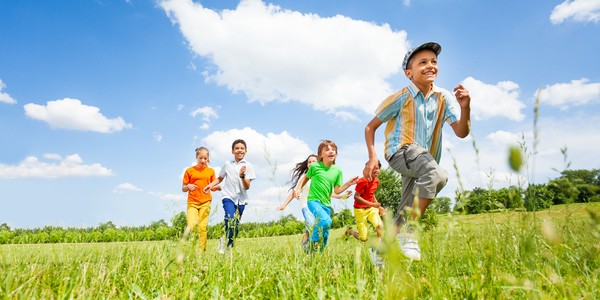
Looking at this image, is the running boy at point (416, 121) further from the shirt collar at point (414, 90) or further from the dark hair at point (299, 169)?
the dark hair at point (299, 169)

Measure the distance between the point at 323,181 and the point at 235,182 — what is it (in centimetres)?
217

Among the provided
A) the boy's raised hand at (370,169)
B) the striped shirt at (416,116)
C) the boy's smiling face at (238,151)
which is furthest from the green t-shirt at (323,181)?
the boy's raised hand at (370,169)

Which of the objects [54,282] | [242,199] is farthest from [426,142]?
[242,199]

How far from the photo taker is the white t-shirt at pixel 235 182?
7.88 m

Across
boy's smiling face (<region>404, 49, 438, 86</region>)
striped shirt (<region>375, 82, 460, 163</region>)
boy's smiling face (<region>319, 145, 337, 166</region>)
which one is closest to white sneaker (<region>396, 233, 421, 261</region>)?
striped shirt (<region>375, 82, 460, 163</region>)

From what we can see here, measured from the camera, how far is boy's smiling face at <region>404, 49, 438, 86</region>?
394 centimetres

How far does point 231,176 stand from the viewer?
8.00 m

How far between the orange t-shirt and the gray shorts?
5.21 m

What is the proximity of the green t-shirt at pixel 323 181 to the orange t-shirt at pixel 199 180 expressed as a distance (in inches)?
103

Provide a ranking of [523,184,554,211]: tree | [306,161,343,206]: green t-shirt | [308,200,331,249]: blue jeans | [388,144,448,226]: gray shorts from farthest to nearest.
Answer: [306,161,343,206]: green t-shirt < [308,200,331,249]: blue jeans < [388,144,448,226]: gray shorts < [523,184,554,211]: tree

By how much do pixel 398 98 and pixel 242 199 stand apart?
470 centimetres

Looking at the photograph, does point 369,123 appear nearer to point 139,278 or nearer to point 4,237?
point 139,278

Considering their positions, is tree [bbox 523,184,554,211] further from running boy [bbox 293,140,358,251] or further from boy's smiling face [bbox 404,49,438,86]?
running boy [bbox 293,140,358,251]

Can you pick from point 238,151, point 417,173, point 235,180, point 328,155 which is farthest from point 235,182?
point 417,173
